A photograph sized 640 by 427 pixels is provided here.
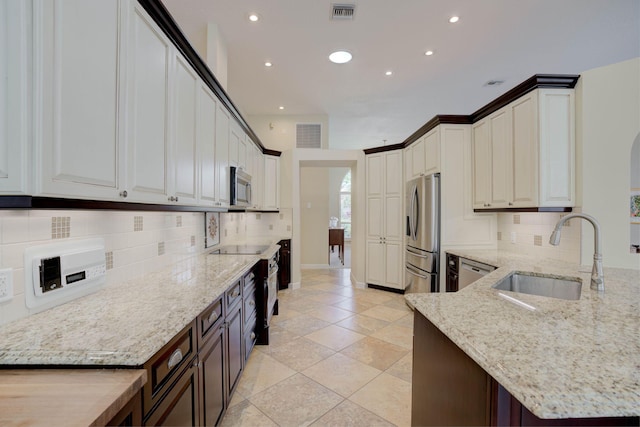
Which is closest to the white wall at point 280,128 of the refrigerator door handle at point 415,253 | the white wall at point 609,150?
the refrigerator door handle at point 415,253

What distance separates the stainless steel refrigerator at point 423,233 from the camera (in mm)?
3301

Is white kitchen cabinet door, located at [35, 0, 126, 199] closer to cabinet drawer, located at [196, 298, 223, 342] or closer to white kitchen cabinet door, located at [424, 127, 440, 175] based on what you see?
cabinet drawer, located at [196, 298, 223, 342]

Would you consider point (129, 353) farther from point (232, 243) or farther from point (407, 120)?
point (407, 120)

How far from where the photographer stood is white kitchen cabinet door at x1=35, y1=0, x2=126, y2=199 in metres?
0.84

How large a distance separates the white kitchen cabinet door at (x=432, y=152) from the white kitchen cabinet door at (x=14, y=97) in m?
3.42

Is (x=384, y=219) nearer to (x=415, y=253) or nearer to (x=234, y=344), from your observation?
(x=415, y=253)

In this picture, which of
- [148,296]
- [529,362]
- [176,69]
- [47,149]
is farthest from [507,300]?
[176,69]

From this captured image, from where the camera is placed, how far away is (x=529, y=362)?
0.77m

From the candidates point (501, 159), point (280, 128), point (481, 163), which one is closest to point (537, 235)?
point (501, 159)

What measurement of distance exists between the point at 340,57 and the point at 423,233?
7.89 ft

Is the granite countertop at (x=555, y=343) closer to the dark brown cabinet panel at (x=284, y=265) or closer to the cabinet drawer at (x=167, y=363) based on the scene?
the cabinet drawer at (x=167, y=363)

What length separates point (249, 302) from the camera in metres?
2.31

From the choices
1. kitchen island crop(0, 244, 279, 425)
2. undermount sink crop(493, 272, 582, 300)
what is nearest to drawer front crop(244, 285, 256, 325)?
kitchen island crop(0, 244, 279, 425)

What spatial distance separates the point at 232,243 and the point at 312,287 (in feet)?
5.51
